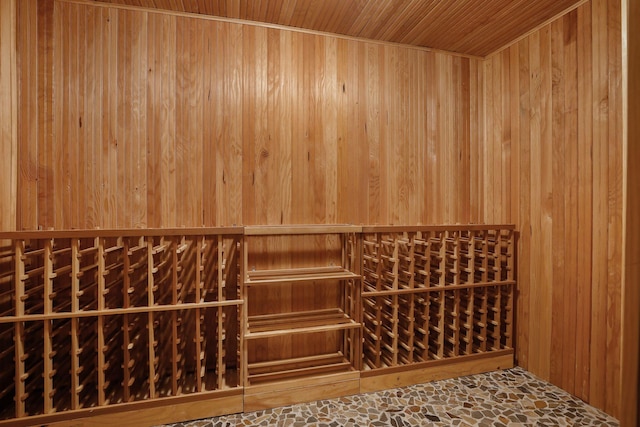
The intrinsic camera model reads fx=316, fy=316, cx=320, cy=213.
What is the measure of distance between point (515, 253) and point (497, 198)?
16.4 inches

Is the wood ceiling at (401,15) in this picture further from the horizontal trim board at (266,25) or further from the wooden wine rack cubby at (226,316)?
the wooden wine rack cubby at (226,316)

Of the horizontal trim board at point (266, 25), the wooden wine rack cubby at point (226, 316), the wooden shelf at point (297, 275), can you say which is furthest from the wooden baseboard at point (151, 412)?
the horizontal trim board at point (266, 25)

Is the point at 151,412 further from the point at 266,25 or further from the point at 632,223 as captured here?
the point at 266,25

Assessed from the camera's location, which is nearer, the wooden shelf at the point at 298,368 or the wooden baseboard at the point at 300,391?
the wooden baseboard at the point at 300,391

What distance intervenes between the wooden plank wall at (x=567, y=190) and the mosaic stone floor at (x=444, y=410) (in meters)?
0.20

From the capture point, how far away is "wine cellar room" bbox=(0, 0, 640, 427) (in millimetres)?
1663

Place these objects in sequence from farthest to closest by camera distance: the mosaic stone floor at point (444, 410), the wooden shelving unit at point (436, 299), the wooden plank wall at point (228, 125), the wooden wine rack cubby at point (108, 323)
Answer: the wooden shelving unit at point (436, 299) → the wooden plank wall at point (228, 125) → the mosaic stone floor at point (444, 410) → the wooden wine rack cubby at point (108, 323)

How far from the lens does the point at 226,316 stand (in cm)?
192

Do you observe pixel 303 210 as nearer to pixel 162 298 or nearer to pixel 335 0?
pixel 162 298

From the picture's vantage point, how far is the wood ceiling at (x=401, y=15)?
187 cm

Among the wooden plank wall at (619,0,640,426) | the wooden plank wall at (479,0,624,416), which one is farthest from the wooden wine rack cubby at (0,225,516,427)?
the wooden plank wall at (619,0,640,426)

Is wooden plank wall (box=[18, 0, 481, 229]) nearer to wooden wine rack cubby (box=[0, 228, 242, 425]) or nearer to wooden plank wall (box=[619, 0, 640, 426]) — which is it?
wooden wine rack cubby (box=[0, 228, 242, 425])

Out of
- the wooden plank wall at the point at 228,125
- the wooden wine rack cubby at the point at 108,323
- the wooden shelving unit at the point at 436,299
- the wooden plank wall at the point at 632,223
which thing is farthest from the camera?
the wooden shelving unit at the point at 436,299

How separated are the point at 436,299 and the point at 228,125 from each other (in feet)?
5.76
